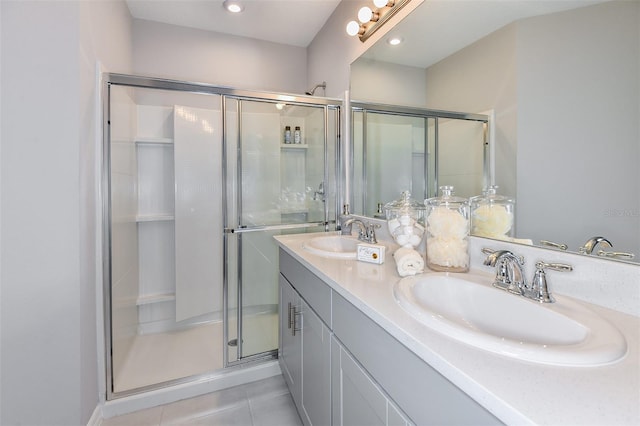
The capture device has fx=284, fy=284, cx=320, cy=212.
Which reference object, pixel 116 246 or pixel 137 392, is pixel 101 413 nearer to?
pixel 137 392

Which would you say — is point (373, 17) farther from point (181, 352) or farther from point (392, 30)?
point (181, 352)

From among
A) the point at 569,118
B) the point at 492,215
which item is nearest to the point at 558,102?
the point at 569,118

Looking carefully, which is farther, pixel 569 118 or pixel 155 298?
pixel 155 298

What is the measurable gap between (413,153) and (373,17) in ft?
2.91

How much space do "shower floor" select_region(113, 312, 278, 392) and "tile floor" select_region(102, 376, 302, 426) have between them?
5.8 inches

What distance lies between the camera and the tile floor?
1.44m

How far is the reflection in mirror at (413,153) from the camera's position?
3.61 ft

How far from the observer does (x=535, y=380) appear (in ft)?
1.41

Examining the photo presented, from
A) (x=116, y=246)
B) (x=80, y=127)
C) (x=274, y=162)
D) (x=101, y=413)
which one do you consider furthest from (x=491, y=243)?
(x=101, y=413)

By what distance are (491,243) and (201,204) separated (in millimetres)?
1956

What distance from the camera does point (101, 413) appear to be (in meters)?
1.45

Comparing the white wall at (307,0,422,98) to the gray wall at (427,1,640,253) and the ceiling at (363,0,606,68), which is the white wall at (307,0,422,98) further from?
the gray wall at (427,1,640,253)

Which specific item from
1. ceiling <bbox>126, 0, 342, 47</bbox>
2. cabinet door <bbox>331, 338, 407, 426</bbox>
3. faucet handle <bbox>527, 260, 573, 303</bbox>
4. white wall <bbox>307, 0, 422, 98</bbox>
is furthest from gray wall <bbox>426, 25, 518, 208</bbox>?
ceiling <bbox>126, 0, 342, 47</bbox>

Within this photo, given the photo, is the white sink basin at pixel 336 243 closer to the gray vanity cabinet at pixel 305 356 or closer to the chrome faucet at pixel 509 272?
the gray vanity cabinet at pixel 305 356
